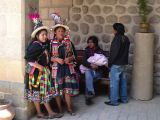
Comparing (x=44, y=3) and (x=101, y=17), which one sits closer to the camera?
(x=101, y=17)

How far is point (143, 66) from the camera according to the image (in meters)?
6.78

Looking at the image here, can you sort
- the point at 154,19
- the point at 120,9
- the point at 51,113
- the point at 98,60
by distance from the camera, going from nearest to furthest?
the point at 51,113
the point at 98,60
the point at 154,19
the point at 120,9

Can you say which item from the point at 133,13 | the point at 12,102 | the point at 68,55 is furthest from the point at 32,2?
the point at 133,13

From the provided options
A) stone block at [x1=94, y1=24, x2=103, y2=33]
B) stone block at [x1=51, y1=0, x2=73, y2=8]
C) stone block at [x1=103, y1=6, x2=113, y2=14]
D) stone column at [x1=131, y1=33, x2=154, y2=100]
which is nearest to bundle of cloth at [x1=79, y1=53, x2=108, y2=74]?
stone column at [x1=131, y1=33, x2=154, y2=100]

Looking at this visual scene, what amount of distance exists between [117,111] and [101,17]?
2.32m

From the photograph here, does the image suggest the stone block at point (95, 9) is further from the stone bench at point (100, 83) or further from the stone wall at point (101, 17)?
the stone bench at point (100, 83)

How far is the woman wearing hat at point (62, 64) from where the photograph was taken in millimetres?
5739

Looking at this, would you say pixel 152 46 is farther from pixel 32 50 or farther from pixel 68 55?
pixel 32 50

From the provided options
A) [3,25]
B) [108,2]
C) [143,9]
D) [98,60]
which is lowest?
[98,60]

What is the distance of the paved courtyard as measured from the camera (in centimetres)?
585

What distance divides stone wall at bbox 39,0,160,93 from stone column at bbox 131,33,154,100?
1.76ft

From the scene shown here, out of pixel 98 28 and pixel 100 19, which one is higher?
pixel 100 19

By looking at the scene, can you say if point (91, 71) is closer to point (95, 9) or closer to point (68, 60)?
point (68, 60)

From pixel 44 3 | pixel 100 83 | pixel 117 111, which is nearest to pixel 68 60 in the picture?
pixel 117 111
